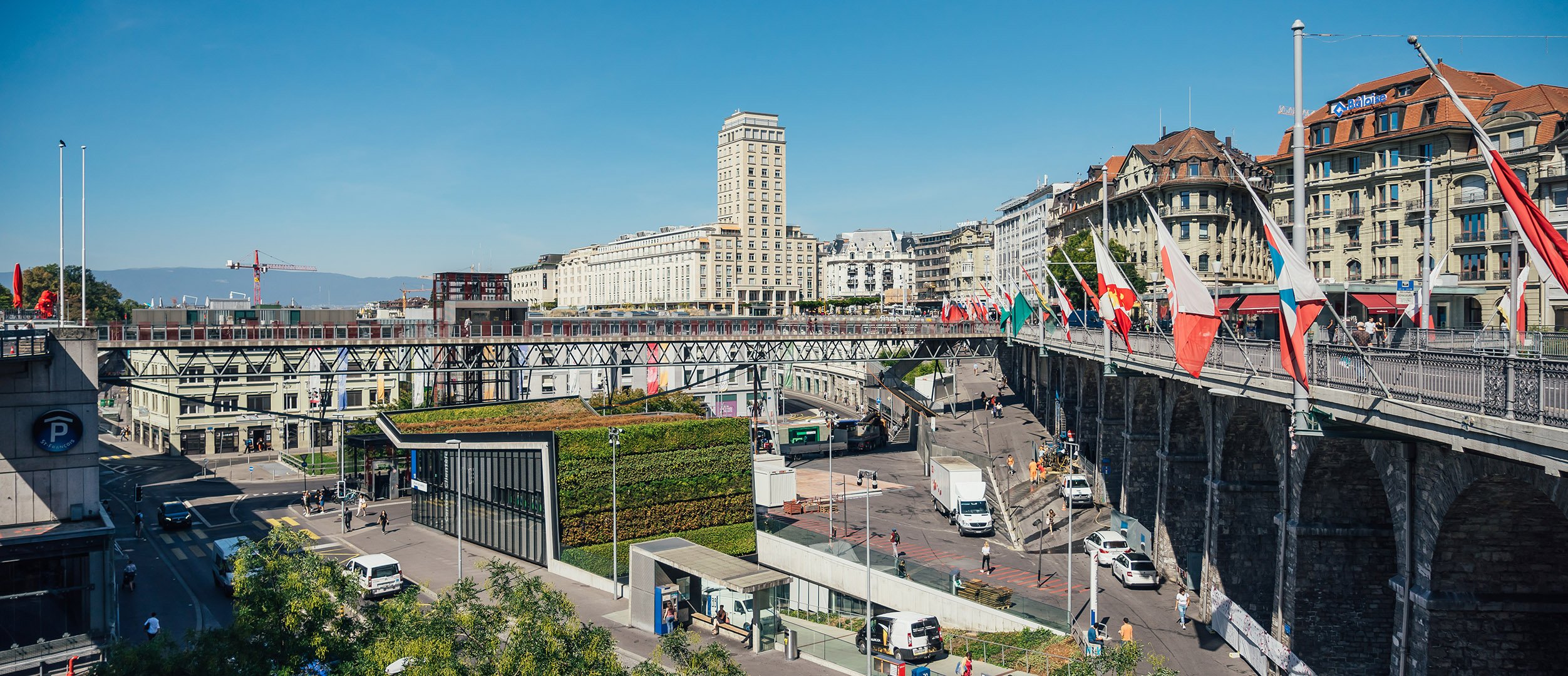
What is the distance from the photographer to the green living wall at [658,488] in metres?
41.9

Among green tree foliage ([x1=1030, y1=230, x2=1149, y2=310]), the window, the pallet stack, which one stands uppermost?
the window

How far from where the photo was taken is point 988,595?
35719 mm

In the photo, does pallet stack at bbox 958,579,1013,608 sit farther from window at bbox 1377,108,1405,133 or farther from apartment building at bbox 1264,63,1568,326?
window at bbox 1377,108,1405,133

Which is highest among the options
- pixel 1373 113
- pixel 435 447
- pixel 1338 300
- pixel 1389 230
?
pixel 1373 113

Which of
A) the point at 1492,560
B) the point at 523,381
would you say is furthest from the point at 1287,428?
the point at 523,381

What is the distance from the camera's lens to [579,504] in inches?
1656

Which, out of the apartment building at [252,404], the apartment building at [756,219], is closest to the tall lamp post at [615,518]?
the apartment building at [252,404]

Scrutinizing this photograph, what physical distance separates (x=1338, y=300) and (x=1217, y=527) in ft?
40.6

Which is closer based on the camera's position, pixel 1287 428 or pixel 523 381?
pixel 1287 428

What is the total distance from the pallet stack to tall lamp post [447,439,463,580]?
18082mm

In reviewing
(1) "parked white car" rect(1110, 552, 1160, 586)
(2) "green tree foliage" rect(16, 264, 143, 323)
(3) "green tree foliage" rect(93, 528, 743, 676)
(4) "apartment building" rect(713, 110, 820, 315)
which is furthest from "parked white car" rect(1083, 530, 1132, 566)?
(4) "apartment building" rect(713, 110, 820, 315)

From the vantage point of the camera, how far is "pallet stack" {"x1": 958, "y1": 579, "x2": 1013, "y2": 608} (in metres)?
35.2

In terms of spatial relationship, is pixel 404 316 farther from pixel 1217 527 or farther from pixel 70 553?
pixel 1217 527

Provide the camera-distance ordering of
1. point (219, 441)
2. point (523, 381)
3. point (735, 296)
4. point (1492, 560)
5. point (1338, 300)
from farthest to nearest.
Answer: point (735, 296) → point (523, 381) → point (219, 441) → point (1338, 300) → point (1492, 560)
